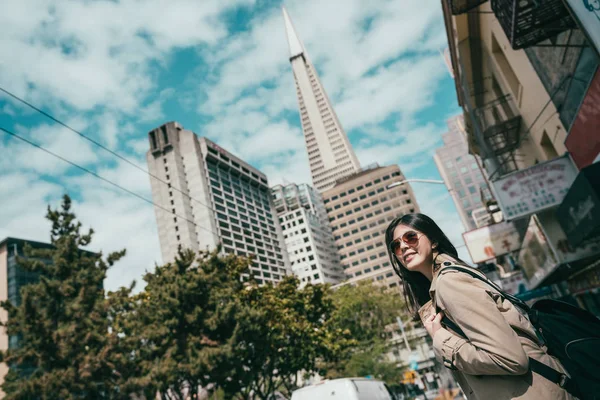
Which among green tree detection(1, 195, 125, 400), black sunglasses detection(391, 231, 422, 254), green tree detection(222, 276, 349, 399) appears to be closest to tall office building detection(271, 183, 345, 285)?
green tree detection(222, 276, 349, 399)

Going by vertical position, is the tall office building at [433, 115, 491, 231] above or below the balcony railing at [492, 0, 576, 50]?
above

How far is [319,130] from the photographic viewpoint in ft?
616

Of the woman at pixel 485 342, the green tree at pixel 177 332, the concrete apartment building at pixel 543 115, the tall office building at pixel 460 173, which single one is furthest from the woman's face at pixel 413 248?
the tall office building at pixel 460 173

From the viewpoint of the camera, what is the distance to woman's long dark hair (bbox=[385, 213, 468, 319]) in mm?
2174

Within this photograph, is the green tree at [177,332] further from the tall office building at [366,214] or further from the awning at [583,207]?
the tall office building at [366,214]

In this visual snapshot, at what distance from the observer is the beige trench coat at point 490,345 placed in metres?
1.55

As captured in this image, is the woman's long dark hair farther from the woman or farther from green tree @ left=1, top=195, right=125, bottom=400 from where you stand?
green tree @ left=1, top=195, right=125, bottom=400

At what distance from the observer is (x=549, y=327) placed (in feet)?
5.50

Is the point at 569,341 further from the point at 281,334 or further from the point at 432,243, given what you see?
the point at 281,334

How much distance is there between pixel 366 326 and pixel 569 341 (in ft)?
153

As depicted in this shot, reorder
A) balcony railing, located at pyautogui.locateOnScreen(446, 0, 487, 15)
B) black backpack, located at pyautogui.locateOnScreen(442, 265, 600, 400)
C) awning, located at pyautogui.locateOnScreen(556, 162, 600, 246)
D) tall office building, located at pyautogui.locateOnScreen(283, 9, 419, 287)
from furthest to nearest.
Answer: tall office building, located at pyautogui.locateOnScreen(283, 9, 419, 287) → balcony railing, located at pyautogui.locateOnScreen(446, 0, 487, 15) → awning, located at pyautogui.locateOnScreen(556, 162, 600, 246) → black backpack, located at pyautogui.locateOnScreen(442, 265, 600, 400)

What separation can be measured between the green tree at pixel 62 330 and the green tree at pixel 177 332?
1014 mm

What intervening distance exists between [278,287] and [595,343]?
78.9 feet

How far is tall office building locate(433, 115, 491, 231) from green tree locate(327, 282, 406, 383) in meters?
108
